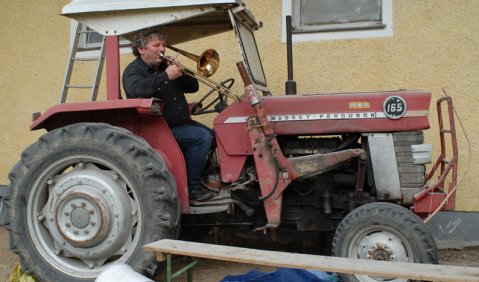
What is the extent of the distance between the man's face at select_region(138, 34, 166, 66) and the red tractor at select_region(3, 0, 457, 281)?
7.0 inches

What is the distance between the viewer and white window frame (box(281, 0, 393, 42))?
17.6 ft

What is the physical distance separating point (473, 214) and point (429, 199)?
1575 mm

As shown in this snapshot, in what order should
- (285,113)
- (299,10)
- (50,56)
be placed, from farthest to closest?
(50,56) < (299,10) < (285,113)

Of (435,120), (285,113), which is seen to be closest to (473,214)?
(435,120)

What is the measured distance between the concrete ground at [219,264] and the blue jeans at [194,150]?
2.36 ft

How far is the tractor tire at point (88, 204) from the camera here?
3658 millimetres

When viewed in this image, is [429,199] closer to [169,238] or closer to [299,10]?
[169,238]

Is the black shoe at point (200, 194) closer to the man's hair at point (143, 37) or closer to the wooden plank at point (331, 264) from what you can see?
the wooden plank at point (331, 264)

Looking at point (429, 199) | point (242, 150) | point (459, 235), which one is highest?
point (242, 150)

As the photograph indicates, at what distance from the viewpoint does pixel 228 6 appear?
3.87 metres

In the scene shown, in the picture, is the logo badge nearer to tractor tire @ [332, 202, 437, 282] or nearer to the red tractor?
the red tractor

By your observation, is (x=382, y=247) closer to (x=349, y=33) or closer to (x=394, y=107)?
(x=394, y=107)

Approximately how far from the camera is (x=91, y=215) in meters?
3.75

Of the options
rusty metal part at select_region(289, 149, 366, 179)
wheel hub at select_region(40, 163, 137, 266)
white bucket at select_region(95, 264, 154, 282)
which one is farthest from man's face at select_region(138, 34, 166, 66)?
white bucket at select_region(95, 264, 154, 282)
